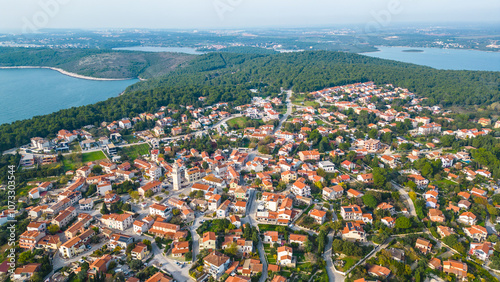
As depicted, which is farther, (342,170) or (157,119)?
(157,119)

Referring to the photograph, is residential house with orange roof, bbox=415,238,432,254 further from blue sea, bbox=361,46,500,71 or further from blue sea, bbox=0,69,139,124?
blue sea, bbox=361,46,500,71

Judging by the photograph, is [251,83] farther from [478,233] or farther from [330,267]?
[330,267]

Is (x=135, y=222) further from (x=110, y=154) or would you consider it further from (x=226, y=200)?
(x=110, y=154)

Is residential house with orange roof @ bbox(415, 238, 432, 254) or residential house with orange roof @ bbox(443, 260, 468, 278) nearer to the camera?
residential house with orange roof @ bbox(443, 260, 468, 278)

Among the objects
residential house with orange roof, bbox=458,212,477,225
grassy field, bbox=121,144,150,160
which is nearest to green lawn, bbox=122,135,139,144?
grassy field, bbox=121,144,150,160

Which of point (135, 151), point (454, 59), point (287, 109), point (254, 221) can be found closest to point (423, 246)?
point (254, 221)

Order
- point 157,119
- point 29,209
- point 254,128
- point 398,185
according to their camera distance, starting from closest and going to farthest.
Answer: point 29,209 → point 398,185 → point 254,128 → point 157,119

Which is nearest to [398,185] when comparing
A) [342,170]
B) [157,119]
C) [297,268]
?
[342,170]
